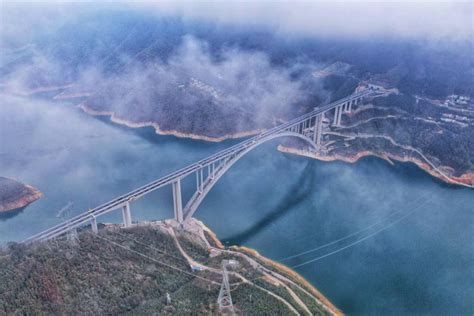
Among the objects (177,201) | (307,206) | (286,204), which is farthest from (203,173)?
(177,201)

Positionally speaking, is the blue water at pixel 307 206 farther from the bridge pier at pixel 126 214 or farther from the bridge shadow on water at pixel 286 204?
the bridge pier at pixel 126 214

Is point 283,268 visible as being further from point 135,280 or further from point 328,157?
point 328,157

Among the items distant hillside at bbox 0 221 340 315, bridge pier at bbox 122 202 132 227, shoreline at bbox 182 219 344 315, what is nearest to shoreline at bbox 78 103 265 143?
shoreline at bbox 182 219 344 315

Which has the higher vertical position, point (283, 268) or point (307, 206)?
point (307, 206)

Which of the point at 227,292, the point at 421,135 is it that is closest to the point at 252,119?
the point at 421,135

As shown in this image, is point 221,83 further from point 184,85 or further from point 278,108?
point 278,108

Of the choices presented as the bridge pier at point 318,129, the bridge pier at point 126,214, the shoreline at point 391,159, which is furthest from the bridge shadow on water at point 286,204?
the bridge pier at point 126,214
